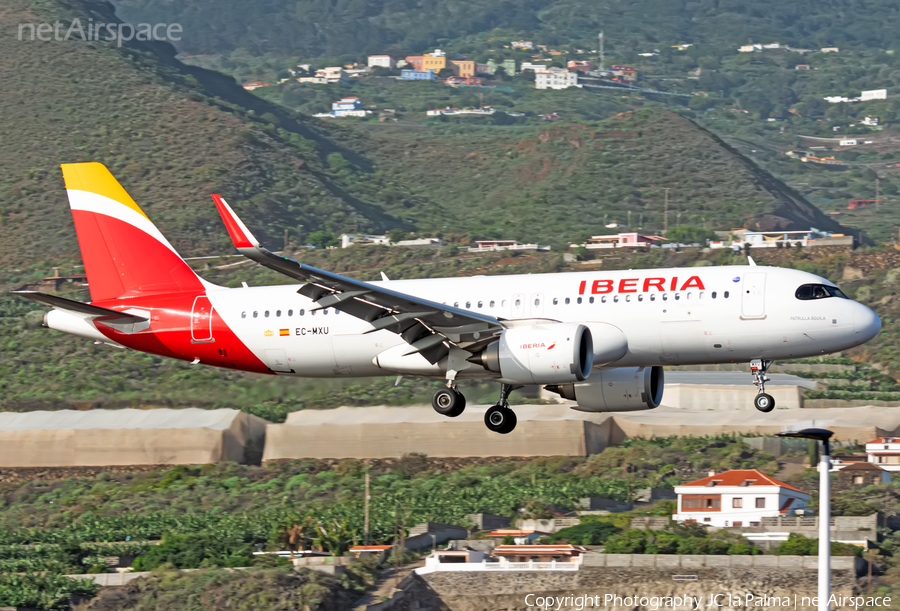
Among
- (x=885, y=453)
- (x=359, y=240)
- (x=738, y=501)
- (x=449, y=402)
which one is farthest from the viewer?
(x=359, y=240)

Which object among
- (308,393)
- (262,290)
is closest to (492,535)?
(308,393)

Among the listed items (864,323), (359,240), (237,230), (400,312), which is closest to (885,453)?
(864,323)

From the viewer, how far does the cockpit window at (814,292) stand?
1556 inches

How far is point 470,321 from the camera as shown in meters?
39.8

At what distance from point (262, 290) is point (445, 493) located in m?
58.4

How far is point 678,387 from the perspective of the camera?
115625 millimetres

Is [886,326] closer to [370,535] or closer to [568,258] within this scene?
[568,258]

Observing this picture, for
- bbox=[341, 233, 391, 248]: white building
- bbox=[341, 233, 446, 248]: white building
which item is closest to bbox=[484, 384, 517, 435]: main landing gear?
bbox=[341, 233, 446, 248]: white building

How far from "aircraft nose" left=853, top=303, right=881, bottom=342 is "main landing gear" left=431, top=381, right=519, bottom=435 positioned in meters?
10.8

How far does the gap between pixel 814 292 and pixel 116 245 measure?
939 inches

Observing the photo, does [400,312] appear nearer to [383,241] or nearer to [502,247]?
[502,247]

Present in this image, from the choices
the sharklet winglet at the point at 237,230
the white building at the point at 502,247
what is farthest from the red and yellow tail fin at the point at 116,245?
the white building at the point at 502,247

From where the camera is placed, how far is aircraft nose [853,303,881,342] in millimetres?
39031

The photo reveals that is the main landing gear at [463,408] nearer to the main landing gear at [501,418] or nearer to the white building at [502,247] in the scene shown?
the main landing gear at [501,418]
